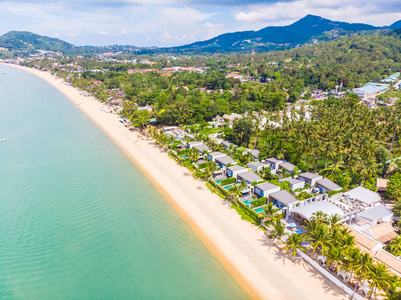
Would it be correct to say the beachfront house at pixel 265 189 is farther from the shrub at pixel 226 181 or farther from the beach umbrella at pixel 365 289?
the beach umbrella at pixel 365 289

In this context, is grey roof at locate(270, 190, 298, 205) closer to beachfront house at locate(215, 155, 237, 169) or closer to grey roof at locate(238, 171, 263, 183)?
grey roof at locate(238, 171, 263, 183)

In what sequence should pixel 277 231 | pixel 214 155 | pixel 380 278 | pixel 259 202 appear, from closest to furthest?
pixel 380 278, pixel 277 231, pixel 259 202, pixel 214 155

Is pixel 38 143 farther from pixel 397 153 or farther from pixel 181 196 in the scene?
pixel 397 153

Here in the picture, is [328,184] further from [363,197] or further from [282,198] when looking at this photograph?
[282,198]

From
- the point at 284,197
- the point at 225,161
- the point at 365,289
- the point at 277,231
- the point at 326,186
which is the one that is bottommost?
the point at 365,289

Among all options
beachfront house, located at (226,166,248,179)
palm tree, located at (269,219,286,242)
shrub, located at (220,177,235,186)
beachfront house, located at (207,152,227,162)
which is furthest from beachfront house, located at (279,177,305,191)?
beachfront house, located at (207,152,227,162)

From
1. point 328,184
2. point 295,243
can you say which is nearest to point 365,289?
point 295,243
